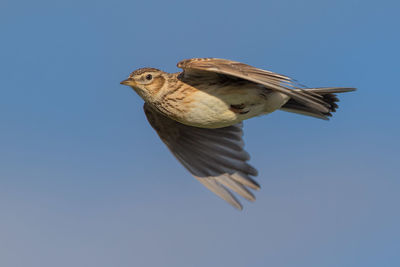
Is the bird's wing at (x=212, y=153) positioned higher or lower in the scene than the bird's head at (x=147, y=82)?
lower

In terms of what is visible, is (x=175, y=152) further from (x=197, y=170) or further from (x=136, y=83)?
(x=136, y=83)

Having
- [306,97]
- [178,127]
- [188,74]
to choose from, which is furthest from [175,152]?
[306,97]

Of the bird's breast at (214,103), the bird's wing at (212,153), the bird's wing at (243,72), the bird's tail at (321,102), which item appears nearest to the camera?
the bird's wing at (243,72)

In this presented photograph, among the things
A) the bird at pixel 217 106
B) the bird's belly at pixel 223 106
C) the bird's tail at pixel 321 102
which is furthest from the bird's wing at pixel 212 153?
the bird's belly at pixel 223 106

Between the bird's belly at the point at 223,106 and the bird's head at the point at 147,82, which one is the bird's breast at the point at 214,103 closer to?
the bird's belly at the point at 223,106

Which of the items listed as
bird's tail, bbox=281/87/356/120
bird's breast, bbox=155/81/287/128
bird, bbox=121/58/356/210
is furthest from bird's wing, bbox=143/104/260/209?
bird's breast, bbox=155/81/287/128

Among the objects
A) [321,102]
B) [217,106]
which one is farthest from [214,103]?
[321,102]

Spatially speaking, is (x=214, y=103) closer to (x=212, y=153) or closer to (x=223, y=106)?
(x=223, y=106)

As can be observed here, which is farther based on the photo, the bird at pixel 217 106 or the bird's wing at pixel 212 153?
the bird's wing at pixel 212 153
